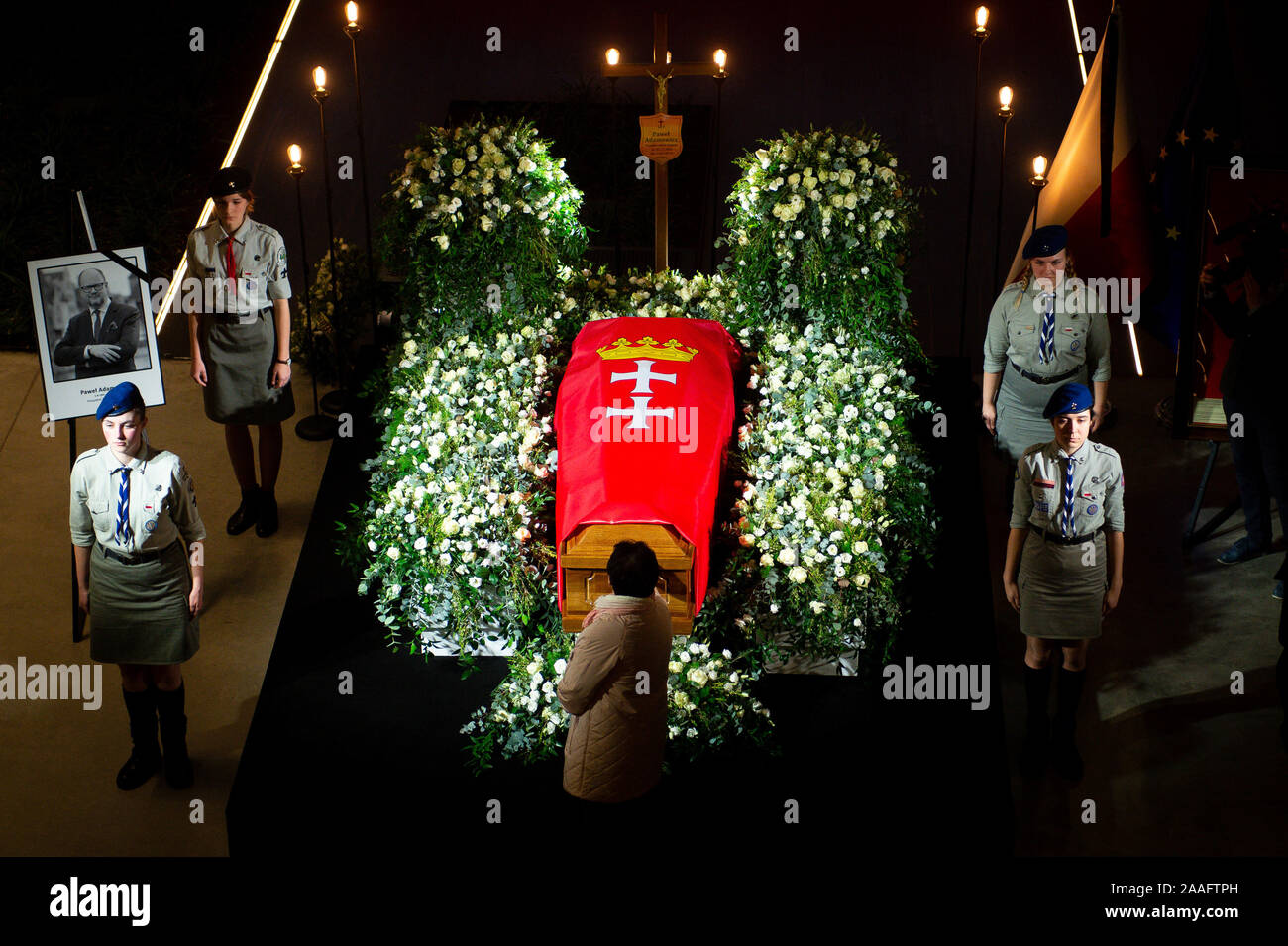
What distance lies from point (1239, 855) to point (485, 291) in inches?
126

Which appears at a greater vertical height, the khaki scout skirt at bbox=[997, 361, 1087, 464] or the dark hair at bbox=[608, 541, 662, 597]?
the khaki scout skirt at bbox=[997, 361, 1087, 464]

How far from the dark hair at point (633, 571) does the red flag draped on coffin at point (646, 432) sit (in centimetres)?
75

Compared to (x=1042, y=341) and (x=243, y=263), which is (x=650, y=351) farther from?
(x=243, y=263)

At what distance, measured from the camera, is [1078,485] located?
16.8ft

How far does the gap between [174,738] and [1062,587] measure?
2785 millimetres

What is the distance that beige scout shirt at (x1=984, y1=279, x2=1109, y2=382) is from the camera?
581 centimetres

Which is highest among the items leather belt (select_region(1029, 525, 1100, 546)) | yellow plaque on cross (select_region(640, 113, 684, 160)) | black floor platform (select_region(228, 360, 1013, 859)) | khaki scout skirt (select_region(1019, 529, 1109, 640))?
yellow plaque on cross (select_region(640, 113, 684, 160))

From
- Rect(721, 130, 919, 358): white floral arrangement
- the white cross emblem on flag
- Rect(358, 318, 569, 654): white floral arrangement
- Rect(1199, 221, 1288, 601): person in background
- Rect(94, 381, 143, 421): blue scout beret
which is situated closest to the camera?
Rect(94, 381, 143, 421): blue scout beret

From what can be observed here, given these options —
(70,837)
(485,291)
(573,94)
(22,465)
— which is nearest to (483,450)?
(485,291)

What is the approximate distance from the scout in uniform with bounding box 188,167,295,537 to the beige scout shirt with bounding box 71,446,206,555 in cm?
114

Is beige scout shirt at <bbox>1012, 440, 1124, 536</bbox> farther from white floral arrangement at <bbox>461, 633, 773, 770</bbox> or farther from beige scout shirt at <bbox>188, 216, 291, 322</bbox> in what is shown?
beige scout shirt at <bbox>188, 216, 291, 322</bbox>

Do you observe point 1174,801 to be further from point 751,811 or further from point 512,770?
point 512,770

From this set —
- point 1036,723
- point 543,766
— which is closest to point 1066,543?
point 1036,723

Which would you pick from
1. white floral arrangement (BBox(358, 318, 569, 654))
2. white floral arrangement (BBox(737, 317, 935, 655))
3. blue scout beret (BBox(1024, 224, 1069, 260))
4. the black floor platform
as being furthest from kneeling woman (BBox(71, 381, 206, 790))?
blue scout beret (BBox(1024, 224, 1069, 260))
